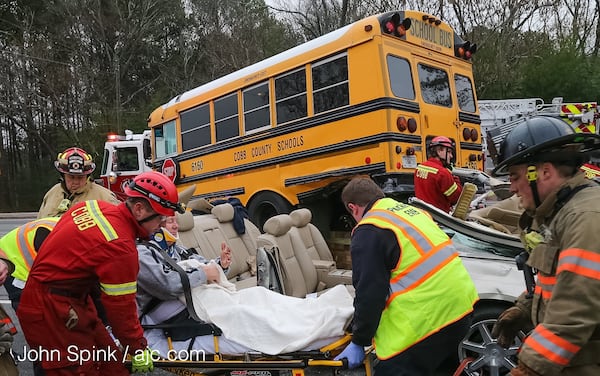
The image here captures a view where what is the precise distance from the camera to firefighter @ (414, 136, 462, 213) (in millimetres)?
5574

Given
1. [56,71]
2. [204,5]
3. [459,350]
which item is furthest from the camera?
[204,5]

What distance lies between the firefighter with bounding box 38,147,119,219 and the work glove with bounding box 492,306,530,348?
3.55m

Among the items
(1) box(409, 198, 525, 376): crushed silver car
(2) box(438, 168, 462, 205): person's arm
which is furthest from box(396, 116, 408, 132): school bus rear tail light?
(1) box(409, 198, 525, 376): crushed silver car

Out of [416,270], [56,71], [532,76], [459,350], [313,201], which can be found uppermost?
[56,71]

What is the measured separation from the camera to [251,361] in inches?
125

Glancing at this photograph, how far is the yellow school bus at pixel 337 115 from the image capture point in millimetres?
6688

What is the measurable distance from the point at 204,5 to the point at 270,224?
24.1m

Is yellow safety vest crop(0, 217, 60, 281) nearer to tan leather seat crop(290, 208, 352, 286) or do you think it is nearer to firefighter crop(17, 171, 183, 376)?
firefighter crop(17, 171, 183, 376)

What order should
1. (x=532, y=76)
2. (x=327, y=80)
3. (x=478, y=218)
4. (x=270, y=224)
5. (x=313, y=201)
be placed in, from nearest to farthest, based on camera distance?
1. (x=270, y=224)
2. (x=478, y=218)
3. (x=327, y=80)
4. (x=313, y=201)
5. (x=532, y=76)

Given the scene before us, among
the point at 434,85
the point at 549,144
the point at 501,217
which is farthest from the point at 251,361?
the point at 434,85

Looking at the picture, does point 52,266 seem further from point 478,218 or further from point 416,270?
point 478,218

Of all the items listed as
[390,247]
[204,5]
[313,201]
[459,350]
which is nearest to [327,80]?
[313,201]

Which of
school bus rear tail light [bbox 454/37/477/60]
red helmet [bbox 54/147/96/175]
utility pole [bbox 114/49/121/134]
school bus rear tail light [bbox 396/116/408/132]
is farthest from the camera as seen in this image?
utility pole [bbox 114/49/121/134]

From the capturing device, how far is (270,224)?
5098 mm
